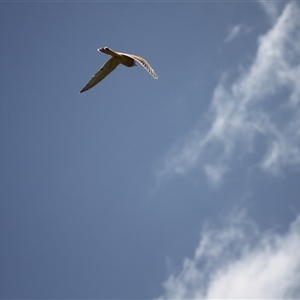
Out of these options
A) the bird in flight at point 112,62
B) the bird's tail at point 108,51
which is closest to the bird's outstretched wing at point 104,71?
the bird in flight at point 112,62

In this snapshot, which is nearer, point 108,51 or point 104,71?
point 108,51

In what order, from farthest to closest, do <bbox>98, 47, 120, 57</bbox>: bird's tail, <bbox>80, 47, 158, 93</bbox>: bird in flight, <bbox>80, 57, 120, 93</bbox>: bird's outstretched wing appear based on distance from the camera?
<bbox>80, 57, 120, 93</bbox>: bird's outstretched wing < <bbox>80, 47, 158, 93</bbox>: bird in flight < <bbox>98, 47, 120, 57</bbox>: bird's tail

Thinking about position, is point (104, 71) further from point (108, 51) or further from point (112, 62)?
point (108, 51)

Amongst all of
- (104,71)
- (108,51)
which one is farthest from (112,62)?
(108,51)

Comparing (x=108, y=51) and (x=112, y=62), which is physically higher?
(x=112, y=62)

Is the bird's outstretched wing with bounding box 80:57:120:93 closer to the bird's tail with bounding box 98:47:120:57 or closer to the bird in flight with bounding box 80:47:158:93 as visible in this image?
the bird in flight with bounding box 80:47:158:93

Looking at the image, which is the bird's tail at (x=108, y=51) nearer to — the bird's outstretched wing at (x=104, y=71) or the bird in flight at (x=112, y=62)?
the bird in flight at (x=112, y=62)

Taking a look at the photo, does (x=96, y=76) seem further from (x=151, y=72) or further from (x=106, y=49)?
(x=151, y=72)

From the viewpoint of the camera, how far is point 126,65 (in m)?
29.2

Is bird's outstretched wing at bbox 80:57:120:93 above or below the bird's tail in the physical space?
above

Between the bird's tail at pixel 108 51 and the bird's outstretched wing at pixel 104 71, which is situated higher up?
the bird's outstretched wing at pixel 104 71

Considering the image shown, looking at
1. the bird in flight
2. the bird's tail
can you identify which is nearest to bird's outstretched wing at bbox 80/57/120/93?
the bird in flight

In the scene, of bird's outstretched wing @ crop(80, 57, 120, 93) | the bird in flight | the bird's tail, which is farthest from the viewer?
bird's outstretched wing @ crop(80, 57, 120, 93)

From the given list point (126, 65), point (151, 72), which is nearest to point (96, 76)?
point (126, 65)
